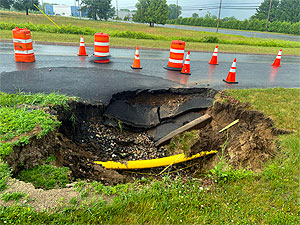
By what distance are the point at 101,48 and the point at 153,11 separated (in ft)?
140

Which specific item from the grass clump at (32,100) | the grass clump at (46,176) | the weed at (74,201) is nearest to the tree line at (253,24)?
the grass clump at (32,100)

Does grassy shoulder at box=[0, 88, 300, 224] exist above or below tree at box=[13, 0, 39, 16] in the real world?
below

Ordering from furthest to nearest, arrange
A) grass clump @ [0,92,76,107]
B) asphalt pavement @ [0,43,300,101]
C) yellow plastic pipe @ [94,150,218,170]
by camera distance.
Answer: asphalt pavement @ [0,43,300,101]
grass clump @ [0,92,76,107]
yellow plastic pipe @ [94,150,218,170]

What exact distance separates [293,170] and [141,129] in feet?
10.4

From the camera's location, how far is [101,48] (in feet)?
28.8

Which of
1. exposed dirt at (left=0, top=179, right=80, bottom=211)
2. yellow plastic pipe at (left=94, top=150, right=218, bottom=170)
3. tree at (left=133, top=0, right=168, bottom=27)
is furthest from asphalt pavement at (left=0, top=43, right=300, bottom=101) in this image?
tree at (left=133, top=0, right=168, bottom=27)

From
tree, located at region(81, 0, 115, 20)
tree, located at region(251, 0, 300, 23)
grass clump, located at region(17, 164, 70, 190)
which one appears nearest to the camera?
grass clump, located at region(17, 164, 70, 190)

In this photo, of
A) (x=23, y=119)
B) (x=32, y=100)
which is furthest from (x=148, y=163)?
(x=32, y=100)

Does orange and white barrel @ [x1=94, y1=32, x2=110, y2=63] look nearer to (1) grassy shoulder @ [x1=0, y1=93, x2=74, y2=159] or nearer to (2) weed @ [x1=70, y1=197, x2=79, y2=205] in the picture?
(1) grassy shoulder @ [x1=0, y1=93, x2=74, y2=159]

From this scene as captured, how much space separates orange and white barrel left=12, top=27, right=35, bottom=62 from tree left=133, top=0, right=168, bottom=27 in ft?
139

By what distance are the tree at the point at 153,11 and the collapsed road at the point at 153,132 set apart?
44730mm

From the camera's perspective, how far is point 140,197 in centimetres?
256

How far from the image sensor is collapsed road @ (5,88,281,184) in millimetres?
3734

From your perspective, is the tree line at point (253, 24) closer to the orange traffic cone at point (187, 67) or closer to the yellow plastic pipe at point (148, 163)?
the orange traffic cone at point (187, 67)
